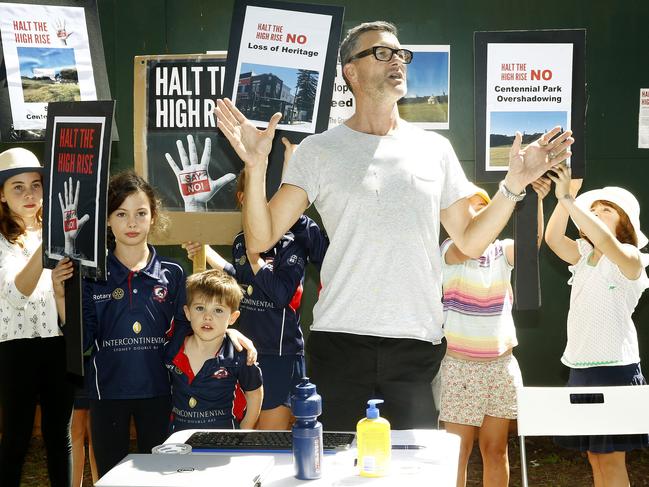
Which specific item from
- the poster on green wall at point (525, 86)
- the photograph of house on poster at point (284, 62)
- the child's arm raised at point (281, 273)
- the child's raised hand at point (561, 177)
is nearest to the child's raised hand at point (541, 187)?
the child's raised hand at point (561, 177)

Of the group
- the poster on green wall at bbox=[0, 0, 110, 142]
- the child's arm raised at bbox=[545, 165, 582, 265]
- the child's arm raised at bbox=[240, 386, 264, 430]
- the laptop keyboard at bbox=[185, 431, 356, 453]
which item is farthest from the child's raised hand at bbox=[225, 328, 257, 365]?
the child's arm raised at bbox=[545, 165, 582, 265]

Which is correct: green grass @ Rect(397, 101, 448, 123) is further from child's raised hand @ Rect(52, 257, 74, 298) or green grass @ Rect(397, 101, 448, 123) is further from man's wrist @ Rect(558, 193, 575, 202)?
child's raised hand @ Rect(52, 257, 74, 298)

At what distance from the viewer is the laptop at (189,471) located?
7.90 feet

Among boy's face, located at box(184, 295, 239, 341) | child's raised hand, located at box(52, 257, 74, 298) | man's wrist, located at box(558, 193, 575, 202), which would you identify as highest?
man's wrist, located at box(558, 193, 575, 202)

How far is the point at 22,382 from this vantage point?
409 cm

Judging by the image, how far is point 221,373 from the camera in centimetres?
369

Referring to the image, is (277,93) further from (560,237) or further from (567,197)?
(560,237)

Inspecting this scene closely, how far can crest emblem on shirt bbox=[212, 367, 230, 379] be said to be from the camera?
369 centimetres

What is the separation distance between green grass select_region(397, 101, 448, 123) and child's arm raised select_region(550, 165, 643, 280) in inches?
79.5

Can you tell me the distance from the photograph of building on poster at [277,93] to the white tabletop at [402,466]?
1598mm

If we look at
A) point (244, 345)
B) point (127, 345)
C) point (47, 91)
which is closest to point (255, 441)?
point (244, 345)

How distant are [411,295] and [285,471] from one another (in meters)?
0.82

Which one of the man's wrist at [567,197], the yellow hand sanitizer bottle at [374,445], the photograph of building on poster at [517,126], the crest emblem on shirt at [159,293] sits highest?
the photograph of building on poster at [517,126]

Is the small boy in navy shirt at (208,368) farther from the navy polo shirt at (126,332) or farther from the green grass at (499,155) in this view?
the green grass at (499,155)
